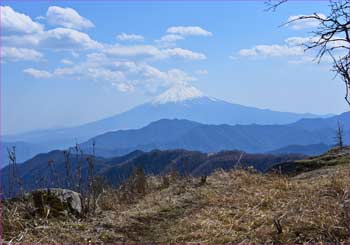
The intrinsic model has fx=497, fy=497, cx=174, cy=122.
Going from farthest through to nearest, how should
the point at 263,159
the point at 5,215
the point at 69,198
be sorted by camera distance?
the point at 263,159, the point at 69,198, the point at 5,215

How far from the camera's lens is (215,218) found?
6.71 metres

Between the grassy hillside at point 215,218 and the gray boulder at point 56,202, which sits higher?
the gray boulder at point 56,202

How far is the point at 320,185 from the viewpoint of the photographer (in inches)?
326

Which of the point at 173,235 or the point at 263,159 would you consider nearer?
the point at 173,235

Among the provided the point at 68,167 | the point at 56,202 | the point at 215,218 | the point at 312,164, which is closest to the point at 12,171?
the point at 56,202

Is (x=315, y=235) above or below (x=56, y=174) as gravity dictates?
below

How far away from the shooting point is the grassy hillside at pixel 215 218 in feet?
18.7

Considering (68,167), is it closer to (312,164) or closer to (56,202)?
(56,202)

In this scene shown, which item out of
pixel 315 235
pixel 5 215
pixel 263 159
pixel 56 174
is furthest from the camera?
pixel 263 159

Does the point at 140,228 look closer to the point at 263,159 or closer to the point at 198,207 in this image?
the point at 198,207

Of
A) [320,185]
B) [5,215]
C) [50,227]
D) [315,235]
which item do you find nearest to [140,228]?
[50,227]

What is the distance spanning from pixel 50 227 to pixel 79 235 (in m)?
0.47

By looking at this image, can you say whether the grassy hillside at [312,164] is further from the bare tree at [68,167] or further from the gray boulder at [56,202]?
the gray boulder at [56,202]

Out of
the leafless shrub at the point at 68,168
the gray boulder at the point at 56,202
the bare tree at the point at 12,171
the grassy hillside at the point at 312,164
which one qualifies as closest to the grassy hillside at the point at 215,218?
the gray boulder at the point at 56,202
